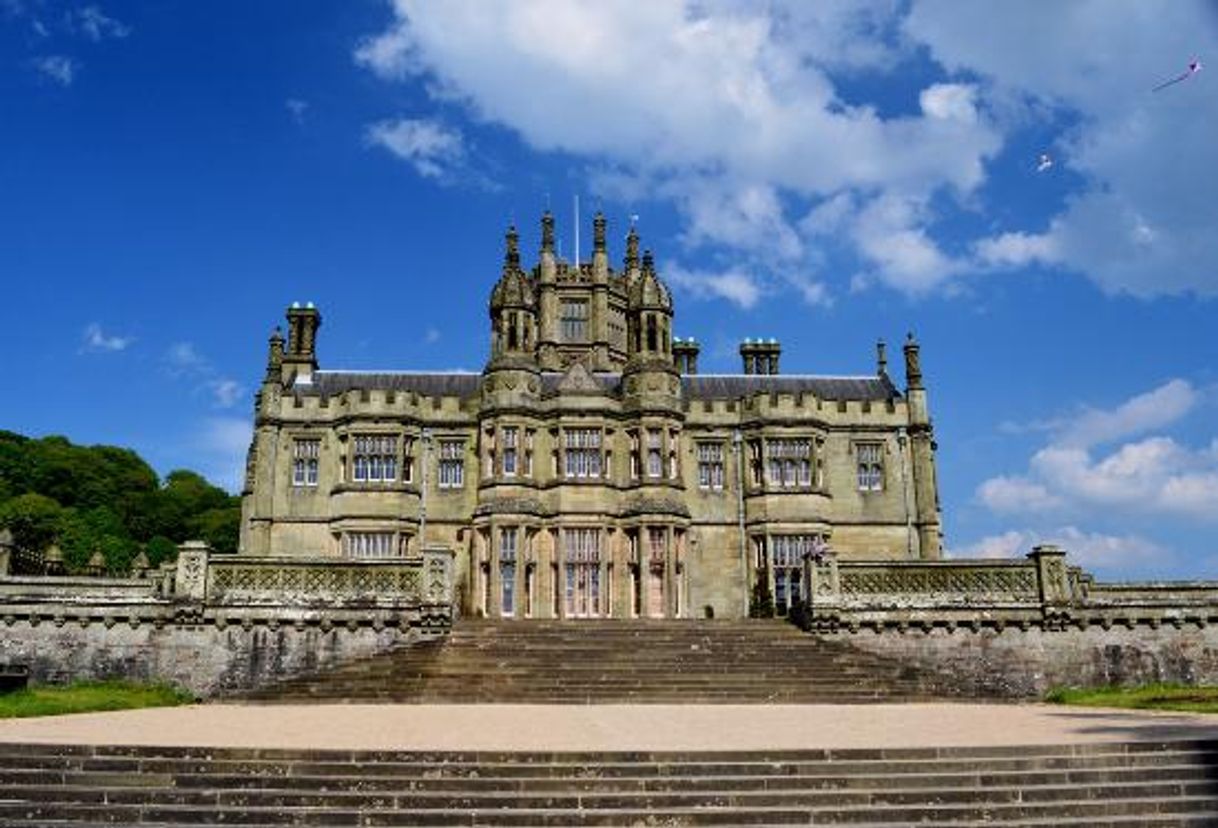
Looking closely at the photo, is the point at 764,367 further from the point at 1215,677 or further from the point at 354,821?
the point at 354,821

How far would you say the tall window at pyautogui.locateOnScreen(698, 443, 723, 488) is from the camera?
1553 inches

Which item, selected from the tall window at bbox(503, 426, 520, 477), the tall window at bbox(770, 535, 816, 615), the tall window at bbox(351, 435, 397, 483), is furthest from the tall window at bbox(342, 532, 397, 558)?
the tall window at bbox(770, 535, 816, 615)

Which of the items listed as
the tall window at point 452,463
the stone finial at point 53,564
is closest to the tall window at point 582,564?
the tall window at point 452,463

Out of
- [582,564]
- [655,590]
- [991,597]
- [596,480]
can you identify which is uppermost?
[596,480]

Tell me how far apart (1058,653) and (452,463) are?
2244 centimetres

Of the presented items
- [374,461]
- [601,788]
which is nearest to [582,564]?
[374,461]

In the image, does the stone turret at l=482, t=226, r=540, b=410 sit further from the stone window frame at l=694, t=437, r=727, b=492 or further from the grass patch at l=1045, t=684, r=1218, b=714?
the grass patch at l=1045, t=684, r=1218, b=714

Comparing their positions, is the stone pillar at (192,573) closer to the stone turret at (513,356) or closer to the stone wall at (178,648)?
the stone wall at (178,648)

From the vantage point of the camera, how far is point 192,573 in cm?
2673

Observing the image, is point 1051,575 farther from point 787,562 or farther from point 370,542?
point 370,542

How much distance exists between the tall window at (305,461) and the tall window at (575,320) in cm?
1478

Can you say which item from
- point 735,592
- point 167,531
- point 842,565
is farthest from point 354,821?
point 167,531

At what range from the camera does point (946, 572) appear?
92.8ft

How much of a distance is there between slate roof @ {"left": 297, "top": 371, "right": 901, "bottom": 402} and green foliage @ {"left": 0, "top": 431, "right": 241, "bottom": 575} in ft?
90.0
